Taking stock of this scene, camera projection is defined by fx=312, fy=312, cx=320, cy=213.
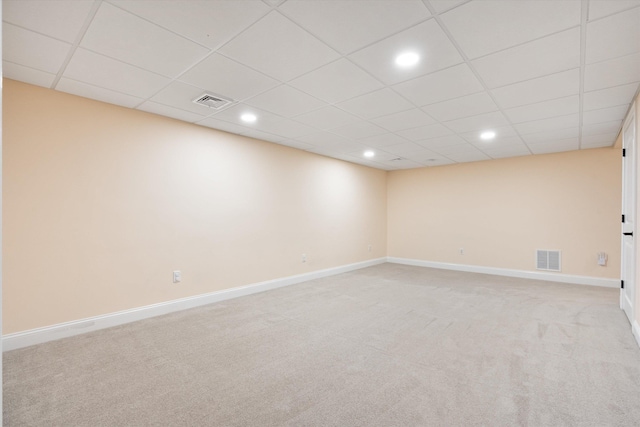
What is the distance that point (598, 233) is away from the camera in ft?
18.2

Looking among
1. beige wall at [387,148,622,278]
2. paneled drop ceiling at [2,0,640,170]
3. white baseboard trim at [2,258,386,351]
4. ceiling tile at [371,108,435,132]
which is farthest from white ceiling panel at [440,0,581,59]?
beige wall at [387,148,622,278]

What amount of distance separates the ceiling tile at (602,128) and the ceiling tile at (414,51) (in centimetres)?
308

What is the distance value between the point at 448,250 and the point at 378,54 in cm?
588

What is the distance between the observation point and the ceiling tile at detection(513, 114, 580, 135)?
3.95 meters

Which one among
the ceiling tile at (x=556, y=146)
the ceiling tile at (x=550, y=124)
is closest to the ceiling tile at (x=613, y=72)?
the ceiling tile at (x=550, y=124)

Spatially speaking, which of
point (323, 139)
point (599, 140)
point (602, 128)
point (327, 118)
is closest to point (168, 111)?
point (327, 118)

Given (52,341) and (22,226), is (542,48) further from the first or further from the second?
(52,341)

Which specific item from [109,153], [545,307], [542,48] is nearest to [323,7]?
[542,48]

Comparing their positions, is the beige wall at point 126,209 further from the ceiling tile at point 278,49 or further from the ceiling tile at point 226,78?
the ceiling tile at point 278,49

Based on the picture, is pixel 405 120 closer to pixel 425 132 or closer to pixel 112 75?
pixel 425 132

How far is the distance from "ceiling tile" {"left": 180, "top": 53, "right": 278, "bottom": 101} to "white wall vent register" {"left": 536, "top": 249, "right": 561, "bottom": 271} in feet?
19.8

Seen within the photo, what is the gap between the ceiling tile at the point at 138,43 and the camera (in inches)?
83.4

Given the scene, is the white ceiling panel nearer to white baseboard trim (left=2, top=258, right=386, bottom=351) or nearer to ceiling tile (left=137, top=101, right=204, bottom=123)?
ceiling tile (left=137, top=101, right=204, bottom=123)

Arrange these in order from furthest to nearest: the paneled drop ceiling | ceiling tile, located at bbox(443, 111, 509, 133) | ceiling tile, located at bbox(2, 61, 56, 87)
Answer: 1. ceiling tile, located at bbox(443, 111, 509, 133)
2. ceiling tile, located at bbox(2, 61, 56, 87)
3. the paneled drop ceiling
